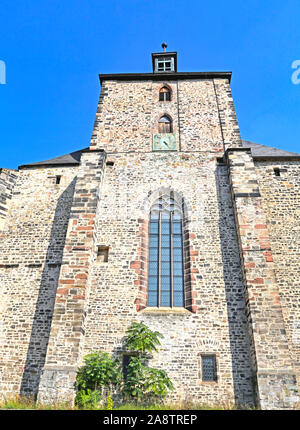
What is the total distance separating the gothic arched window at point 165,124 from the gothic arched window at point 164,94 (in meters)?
1.18

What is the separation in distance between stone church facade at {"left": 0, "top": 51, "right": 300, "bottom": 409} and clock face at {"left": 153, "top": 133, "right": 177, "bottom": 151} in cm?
5

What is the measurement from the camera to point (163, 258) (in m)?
10.6

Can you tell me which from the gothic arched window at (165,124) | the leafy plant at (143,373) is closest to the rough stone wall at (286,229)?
the leafy plant at (143,373)

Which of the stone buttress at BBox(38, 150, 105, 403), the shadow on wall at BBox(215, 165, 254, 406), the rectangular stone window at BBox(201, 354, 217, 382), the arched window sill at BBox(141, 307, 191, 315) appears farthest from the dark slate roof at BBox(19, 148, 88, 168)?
the rectangular stone window at BBox(201, 354, 217, 382)

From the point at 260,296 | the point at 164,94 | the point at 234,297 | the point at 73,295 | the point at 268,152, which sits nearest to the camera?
the point at 260,296

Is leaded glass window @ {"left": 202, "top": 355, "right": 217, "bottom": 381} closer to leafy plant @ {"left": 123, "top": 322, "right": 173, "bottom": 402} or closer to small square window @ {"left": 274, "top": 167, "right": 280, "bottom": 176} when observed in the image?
leafy plant @ {"left": 123, "top": 322, "right": 173, "bottom": 402}

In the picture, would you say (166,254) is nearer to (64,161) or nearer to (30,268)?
(30,268)

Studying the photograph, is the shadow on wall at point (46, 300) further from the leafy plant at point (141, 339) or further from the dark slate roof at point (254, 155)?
the leafy plant at point (141, 339)

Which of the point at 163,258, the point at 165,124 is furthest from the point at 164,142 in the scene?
the point at 163,258

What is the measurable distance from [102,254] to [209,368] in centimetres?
445

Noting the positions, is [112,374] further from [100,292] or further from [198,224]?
[198,224]

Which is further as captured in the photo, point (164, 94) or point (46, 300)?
point (164, 94)

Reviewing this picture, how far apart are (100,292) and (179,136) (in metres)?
6.77

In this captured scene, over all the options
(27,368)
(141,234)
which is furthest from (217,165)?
(27,368)
